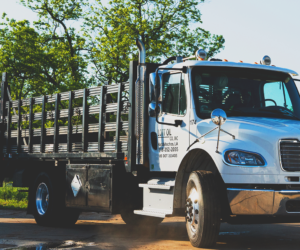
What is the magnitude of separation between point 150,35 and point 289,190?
24.0 m

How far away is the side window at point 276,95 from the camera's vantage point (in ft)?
26.7

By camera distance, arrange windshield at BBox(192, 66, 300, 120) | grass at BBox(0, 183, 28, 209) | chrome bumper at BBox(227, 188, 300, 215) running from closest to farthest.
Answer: chrome bumper at BBox(227, 188, 300, 215), windshield at BBox(192, 66, 300, 120), grass at BBox(0, 183, 28, 209)

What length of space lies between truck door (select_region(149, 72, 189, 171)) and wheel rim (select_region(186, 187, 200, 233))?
0.79 m

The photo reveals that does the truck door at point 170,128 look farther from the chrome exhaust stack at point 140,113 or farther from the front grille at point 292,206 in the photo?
the front grille at point 292,206

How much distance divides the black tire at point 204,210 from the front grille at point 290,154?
949 mm

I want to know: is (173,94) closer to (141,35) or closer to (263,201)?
(263,201)

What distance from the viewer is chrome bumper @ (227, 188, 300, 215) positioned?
6652 millimetres

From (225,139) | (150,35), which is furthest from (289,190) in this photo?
(150,35)

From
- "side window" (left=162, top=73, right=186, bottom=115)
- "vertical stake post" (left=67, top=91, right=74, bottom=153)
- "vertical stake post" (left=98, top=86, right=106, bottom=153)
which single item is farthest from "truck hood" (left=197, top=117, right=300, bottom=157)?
"vertical stake post" (left=67, top=91, right=74, bottom=153)

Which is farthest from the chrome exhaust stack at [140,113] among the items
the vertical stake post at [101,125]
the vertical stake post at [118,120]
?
the vertical stake post at [101,125]

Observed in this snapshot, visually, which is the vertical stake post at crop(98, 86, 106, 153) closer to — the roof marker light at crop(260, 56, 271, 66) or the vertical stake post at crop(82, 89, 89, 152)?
the vertical stake post at crop(82, 89, 89, 152)

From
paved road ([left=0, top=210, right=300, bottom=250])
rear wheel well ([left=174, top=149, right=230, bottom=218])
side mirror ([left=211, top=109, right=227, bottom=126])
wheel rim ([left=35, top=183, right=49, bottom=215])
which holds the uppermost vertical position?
side mirror ([left=211, top=109, right=227, bottom=126])

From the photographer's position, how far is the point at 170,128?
26.8 ft

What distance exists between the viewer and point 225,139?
703 centimetres
